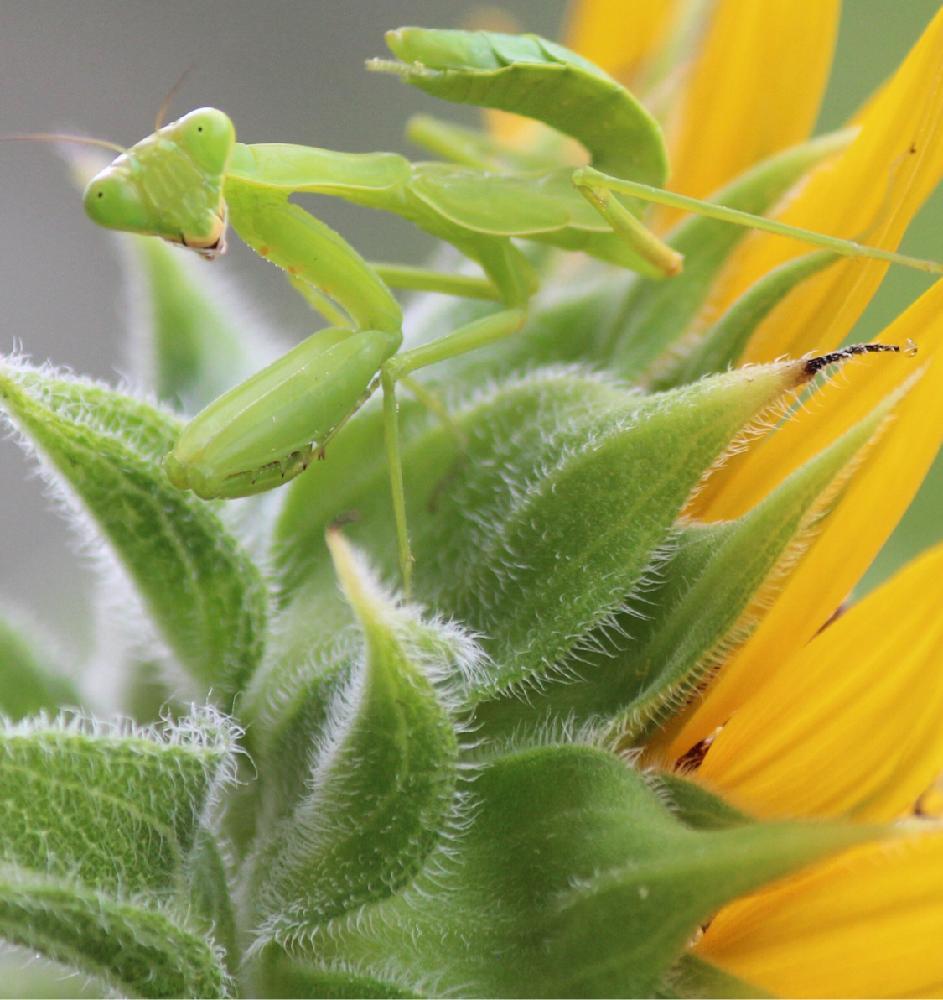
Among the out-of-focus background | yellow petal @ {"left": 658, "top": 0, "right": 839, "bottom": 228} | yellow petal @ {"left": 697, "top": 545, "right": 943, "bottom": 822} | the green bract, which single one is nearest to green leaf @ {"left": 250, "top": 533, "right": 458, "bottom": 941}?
the green bract

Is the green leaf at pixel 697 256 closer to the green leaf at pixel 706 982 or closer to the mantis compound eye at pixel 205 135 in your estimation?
the mantis compound eye at pixel 205 135

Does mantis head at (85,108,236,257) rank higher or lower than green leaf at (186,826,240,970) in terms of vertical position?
higher

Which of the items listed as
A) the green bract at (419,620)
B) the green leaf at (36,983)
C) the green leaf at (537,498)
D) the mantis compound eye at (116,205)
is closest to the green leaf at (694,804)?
the green bract at (419,620)

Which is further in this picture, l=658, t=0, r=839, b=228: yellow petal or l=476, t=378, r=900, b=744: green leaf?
l=658, t=0, r=839, b=228: yellow petal

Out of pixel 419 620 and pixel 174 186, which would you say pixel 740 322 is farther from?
pixel 174 186

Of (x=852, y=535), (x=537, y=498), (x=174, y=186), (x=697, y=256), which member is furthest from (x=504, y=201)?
(x=852, y=535)

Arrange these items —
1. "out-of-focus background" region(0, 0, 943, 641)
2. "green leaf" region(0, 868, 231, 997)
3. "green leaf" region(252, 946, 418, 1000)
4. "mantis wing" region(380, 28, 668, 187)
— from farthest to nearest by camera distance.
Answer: "out-of-focus background" region(0, 0, 943, 641)
"mantis wing" region(380, 28, 668, 187)
"green leaf" region(252, 946, 418, 1000)
"green leaf" region(0, 868, 231, 997)

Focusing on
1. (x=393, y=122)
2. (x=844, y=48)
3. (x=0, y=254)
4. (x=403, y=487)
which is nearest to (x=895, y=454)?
(x=403, y=487)

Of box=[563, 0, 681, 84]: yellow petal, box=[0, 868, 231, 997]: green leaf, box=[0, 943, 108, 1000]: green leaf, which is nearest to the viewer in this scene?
box=[0, 868, 231, 997]: green leaf

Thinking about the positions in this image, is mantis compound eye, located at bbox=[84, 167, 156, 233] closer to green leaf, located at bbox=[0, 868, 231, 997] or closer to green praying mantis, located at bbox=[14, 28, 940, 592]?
green praying mantis, located at bbox=[14, 28, 940, 592]
